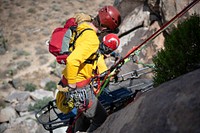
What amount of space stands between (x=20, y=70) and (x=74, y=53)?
16.0 meters

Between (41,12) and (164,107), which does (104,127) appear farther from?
(41,12)

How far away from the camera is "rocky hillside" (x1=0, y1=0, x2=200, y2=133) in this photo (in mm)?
10391

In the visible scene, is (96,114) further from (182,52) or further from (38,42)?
(38,42)

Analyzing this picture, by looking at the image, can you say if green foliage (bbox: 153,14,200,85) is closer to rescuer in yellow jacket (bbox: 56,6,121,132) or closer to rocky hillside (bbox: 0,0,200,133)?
rescuer in yellow jacket (bbox: 56,6,121,132)

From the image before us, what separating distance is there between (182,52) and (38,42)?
20008 mm

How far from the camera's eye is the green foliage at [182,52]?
217 inches

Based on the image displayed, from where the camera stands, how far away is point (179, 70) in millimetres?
5676

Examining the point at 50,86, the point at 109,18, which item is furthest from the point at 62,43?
the point at 50,86

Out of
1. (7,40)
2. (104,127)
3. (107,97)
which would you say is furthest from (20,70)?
(104,127)

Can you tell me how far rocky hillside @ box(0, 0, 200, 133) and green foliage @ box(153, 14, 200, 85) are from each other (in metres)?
1.58

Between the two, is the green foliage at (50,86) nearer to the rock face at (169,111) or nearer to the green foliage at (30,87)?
the green foliage at (30,87)

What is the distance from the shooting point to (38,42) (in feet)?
79.2

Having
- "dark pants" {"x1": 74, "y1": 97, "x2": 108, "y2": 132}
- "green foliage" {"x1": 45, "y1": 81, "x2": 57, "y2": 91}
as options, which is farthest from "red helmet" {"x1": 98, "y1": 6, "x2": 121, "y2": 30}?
"green foliage" {"x1": 45, "y1": 81, "x2": 57, "y2": 91}

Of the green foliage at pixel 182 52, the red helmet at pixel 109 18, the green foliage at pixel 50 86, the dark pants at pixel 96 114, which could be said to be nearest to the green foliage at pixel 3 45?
the green foliage at pixel 50 86
